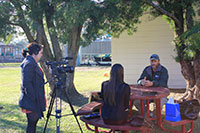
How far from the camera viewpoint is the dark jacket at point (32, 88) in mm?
3314

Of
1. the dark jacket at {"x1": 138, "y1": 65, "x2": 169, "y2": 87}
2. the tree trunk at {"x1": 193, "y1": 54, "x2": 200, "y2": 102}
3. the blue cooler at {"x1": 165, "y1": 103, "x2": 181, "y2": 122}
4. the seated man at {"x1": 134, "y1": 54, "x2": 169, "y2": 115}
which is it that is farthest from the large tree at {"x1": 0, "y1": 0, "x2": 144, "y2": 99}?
the blue cooler at {"x1": 165, "y1": 103, "x2": 181, "y2": 122}

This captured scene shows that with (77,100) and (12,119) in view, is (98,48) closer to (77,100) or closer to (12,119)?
(77,100)

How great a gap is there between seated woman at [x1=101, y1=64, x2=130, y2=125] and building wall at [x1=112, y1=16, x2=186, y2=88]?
6.62m

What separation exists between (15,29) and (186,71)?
18.3 feet

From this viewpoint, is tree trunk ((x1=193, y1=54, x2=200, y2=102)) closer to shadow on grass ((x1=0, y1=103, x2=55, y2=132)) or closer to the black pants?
shadow on grass ((x1=0, y1=103, x2=55, y2=132))

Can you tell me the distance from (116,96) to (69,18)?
2865 mm

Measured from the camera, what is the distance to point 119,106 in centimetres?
308

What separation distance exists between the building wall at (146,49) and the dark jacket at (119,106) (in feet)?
21.7

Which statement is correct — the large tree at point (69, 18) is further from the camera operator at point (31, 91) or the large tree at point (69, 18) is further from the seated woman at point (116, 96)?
the seated woman at point (116, 96)

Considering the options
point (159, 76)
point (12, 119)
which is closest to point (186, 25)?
point (159, 76)

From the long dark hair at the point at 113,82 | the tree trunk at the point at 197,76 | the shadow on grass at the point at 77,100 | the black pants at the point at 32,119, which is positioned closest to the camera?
the long dark hair at the point at 113,82

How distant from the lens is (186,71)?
6.28 metres

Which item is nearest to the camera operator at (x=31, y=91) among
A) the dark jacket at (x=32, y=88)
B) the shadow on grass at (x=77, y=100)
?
the dark jacket at (x=32, y=88)

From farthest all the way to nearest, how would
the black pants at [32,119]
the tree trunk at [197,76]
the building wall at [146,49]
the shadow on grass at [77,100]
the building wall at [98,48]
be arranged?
the building wall at [98,48] → the building wall at [146,49] → the shadow on grass at [77,100] → the tree trunk at [197,76] → the black pants at [32,119]
